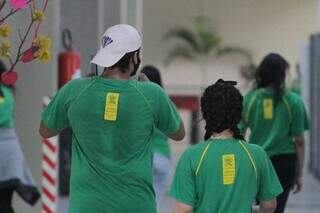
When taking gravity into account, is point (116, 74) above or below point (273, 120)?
above

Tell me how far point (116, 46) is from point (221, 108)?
0.73 m

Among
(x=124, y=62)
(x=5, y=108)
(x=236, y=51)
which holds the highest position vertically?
(x=124, y=62)

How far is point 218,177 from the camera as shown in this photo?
4.45 m

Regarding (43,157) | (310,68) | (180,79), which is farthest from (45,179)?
(180,79)

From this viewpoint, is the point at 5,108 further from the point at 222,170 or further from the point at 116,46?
the point at 222,170

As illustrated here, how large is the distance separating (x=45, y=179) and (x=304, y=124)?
2926 millimetres

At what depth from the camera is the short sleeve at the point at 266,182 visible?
451cm

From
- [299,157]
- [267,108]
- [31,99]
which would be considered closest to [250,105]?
[267,108]

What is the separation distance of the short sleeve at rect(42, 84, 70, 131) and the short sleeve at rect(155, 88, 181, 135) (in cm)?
46

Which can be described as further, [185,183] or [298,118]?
[298,118]

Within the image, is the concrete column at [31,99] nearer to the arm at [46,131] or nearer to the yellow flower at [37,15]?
the arm at [46,131]

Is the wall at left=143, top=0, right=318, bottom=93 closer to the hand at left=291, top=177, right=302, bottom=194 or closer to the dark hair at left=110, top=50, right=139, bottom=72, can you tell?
the hand at left=291, top=177, right=302, bottom=194

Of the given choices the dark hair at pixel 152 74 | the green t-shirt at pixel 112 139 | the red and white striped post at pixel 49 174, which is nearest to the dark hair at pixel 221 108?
the green t-shirt at pixel 112 139

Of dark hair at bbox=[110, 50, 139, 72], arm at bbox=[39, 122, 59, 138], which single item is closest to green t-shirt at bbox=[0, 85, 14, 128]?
arm at bbox=[39, 122, 59, 138]
